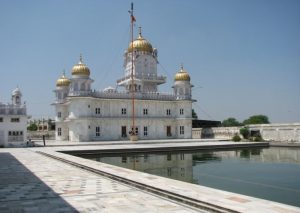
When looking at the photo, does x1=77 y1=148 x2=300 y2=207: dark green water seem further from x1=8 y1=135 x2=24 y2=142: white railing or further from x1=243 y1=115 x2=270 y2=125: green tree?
x1=243 y1=115 x2=270 y2=125: green tree

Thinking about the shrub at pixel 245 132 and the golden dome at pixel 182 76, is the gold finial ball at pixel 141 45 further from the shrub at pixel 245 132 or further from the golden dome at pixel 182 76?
the shrub at pixel 245 132

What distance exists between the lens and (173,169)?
16922 millimetres

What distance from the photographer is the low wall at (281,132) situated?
3425cm

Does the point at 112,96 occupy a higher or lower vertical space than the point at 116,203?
higher

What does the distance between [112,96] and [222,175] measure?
27485 mm

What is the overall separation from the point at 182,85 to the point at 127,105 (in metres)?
7.69

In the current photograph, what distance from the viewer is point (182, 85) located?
146 ft

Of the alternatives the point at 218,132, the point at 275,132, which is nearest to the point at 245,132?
the point at 275,132

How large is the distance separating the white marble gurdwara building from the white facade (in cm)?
781

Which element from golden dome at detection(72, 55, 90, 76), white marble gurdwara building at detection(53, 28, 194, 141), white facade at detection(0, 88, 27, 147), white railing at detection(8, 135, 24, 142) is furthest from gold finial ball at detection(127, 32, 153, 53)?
white railing at detection(8, 135, 24, 142)

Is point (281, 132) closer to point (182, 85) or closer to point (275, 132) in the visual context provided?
point (275, 132)

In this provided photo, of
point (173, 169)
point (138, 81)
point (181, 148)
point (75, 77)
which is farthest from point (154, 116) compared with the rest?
point (173, 169)

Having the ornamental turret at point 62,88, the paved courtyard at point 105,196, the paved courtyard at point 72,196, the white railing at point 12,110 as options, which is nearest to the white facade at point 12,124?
the white railing at point 12,110

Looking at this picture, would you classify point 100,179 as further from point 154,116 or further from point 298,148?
point 154,116
